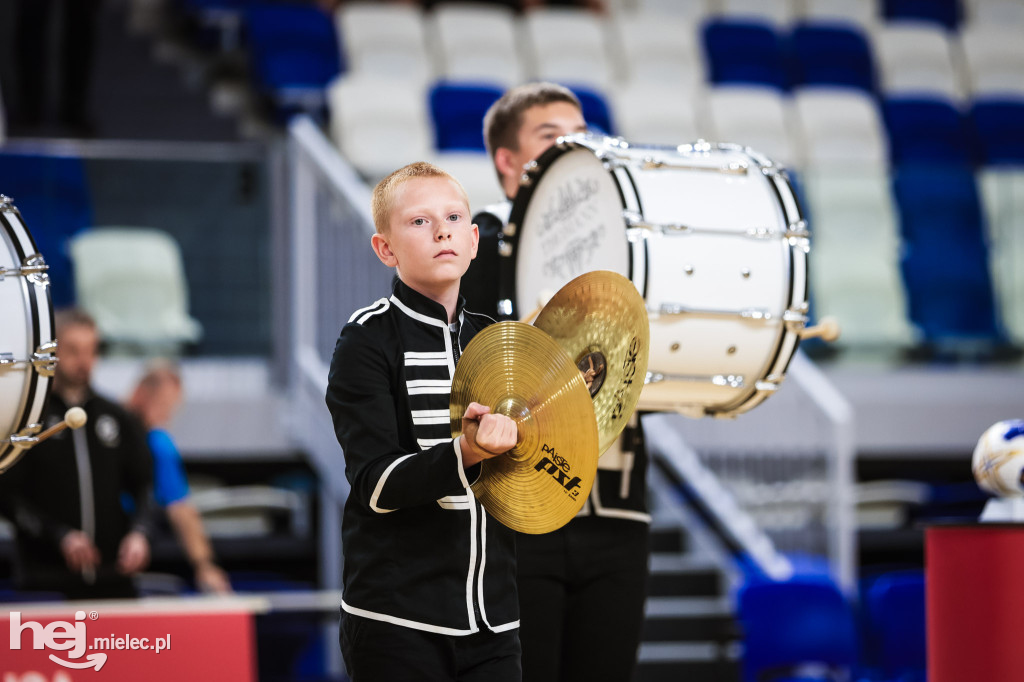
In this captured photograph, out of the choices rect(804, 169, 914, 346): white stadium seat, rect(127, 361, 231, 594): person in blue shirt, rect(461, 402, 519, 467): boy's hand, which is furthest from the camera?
rect(804, 169, 914, 346): white stadium seat

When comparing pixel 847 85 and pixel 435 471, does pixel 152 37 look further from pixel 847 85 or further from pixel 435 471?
pixel 435 471

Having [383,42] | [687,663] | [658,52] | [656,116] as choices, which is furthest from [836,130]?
[687,663]

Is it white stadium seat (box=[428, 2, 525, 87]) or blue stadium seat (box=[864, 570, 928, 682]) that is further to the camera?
white stadium seat (box=[428, 2, 525, 87])

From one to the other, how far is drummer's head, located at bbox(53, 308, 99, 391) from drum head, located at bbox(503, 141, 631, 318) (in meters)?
2.23

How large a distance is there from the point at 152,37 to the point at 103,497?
5.81 meters

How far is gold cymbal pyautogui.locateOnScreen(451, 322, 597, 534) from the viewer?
199 centimetres

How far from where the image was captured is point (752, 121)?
834 centimetres

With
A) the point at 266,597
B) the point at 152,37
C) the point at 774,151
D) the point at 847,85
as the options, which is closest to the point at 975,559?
the point at 266,597

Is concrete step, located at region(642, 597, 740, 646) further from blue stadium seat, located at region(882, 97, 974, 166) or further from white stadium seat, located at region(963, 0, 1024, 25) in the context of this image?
white stadium seat, located at region(963, 0, 1024, 25)

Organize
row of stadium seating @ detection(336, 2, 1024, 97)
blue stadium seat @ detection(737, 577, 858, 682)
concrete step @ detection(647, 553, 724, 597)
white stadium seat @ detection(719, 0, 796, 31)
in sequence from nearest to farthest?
1. blue stadium seat @ detection(737, 577, 858, 682)
2. concrete step @ detection(647, 553, 724, 597)
3. row of stadium seating @ detection(336, 2, 1024, 97)
4. white stadium seat @ detection(719, 0, 796, 31)

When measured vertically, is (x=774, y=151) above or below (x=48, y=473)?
above

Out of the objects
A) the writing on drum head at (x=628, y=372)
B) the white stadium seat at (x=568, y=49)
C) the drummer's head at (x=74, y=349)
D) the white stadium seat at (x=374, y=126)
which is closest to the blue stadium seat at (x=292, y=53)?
the white stadium seat at (x=374, y=126)

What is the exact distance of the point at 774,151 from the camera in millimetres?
8320

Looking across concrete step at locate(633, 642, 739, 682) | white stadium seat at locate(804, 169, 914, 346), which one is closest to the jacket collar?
concrete step at locate(633, 642, 739, 682)
